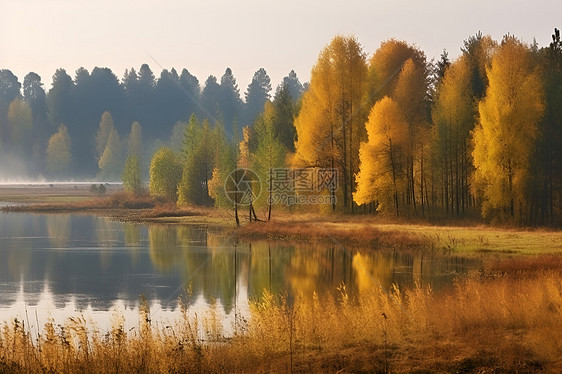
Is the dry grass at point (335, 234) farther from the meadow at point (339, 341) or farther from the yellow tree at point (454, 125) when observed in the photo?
the meadow at point (339, 341)

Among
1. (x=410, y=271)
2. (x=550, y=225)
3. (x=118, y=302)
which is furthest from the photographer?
(x=550, y=225)

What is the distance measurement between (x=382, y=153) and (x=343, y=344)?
38594 millimetres

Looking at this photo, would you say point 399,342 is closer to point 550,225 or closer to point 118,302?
point 118,302

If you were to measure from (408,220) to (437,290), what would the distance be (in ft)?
87.6

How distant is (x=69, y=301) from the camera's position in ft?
88.4

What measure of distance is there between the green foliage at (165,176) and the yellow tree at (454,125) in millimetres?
42081

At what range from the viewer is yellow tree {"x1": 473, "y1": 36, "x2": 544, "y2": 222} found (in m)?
46.8

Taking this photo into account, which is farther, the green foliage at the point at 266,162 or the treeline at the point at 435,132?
the green foliage at the point at 266,162

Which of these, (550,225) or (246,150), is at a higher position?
(246,150)

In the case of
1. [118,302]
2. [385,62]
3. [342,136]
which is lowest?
[118,302]

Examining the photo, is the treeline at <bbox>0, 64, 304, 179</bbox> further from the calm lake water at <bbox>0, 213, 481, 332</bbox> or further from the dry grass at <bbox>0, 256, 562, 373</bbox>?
the dry grass at <bbox>0, 256, 562, 373</bbox>

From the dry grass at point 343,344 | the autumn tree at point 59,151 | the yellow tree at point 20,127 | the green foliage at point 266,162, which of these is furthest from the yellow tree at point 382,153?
the yellow tree at point 20,127

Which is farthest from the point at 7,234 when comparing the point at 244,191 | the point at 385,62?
the point at 385,62

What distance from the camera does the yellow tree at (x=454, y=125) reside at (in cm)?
5384
